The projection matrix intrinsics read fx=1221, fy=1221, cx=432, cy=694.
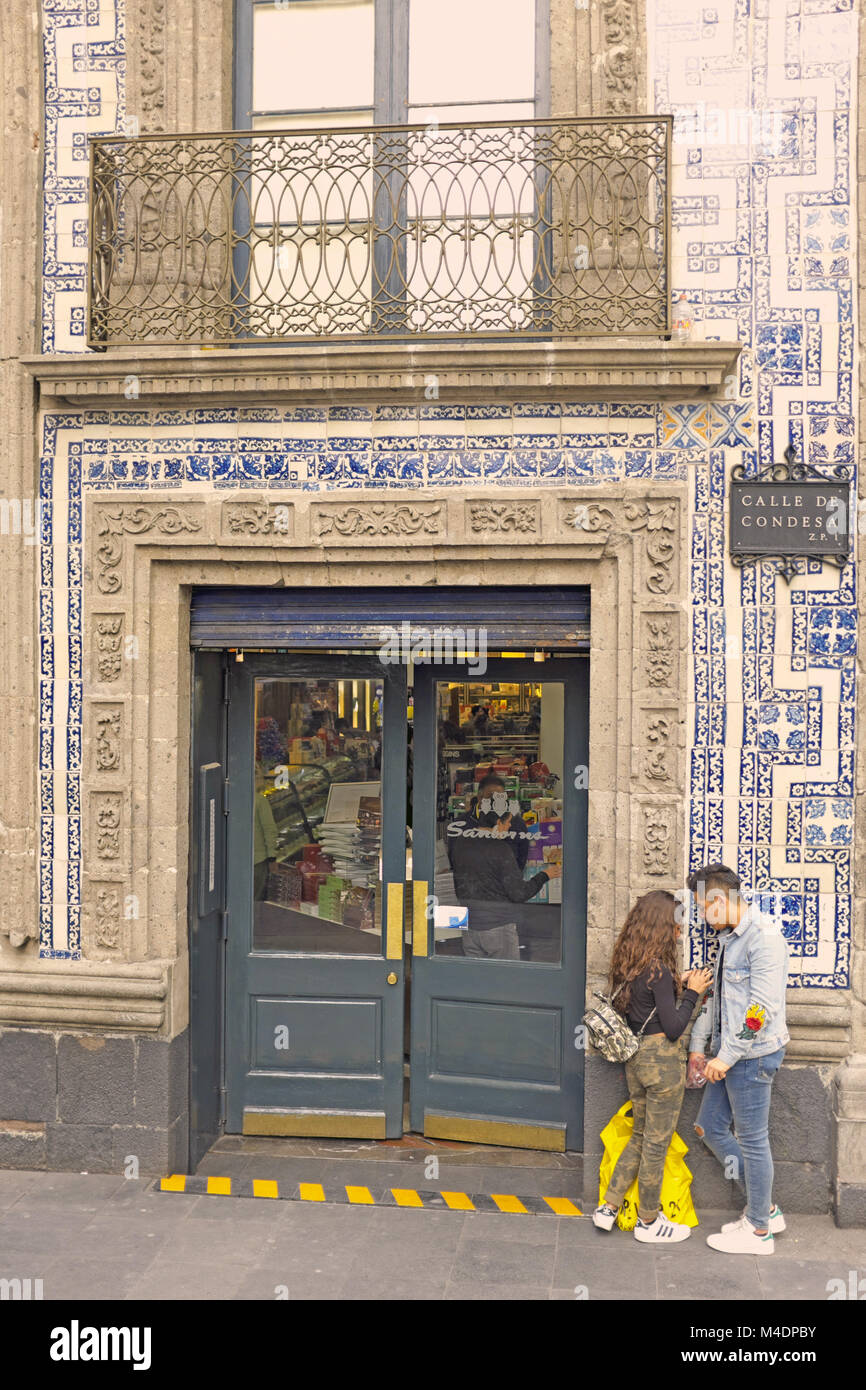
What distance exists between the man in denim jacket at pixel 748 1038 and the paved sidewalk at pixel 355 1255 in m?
0.16

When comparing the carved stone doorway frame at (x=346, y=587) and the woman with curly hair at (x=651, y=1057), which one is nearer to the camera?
the woman with curly hair at (x=651, y=1057)

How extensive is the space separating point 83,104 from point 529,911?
4.94 metres

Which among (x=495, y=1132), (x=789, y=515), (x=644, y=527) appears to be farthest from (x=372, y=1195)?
(x=789, y=515)

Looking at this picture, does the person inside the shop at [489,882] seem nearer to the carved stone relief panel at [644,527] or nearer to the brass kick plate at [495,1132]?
the brass kick plate at [495,1132]

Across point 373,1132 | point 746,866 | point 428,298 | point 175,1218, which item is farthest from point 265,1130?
point 428,298

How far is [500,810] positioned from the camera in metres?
6.82

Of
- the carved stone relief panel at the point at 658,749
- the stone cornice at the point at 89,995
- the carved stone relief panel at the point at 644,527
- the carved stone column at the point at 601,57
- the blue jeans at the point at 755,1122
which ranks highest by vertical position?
the carved stone column at the point at 601,57

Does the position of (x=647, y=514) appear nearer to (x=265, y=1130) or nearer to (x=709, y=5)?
(x=709, y=5)

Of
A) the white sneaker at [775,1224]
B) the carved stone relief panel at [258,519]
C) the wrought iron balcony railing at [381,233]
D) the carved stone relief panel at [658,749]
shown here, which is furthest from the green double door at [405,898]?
the wrought iron balcony railing at [381,233]

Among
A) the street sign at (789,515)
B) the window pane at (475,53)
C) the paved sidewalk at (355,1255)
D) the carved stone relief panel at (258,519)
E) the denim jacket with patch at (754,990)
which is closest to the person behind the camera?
the paved sidewalk at (355,1255)

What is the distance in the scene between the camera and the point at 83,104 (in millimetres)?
6438

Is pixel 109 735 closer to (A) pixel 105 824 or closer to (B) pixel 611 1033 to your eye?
(A) pixel 105 824

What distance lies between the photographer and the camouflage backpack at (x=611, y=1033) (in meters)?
5.66

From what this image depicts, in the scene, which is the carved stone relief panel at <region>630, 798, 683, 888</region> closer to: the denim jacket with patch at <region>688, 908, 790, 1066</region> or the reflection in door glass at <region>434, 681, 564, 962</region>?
the denim jacket with patch at <region>688, 908, 790, 1066</region>
